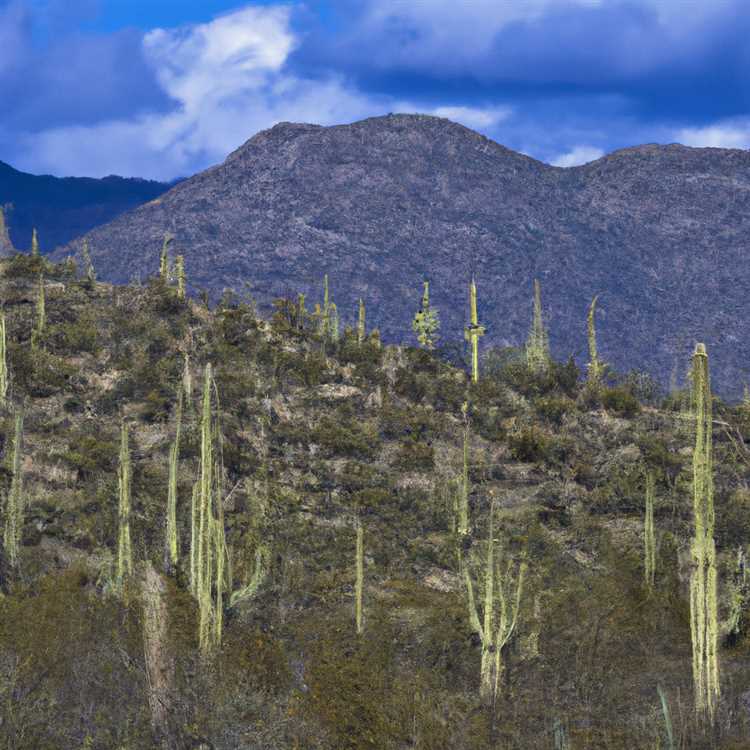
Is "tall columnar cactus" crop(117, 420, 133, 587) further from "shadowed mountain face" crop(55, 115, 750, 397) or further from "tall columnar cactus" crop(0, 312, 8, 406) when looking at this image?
"shadowed mountain face" crop(55, 115, 750, 397)

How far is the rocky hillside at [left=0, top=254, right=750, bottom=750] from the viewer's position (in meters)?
25.8

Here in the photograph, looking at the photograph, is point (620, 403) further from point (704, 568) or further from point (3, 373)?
point (704, 568)

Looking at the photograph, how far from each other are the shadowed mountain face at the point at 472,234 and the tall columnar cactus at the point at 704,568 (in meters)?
83.1

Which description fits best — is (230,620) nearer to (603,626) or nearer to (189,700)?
(189,700)

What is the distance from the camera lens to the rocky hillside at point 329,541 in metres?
25.8

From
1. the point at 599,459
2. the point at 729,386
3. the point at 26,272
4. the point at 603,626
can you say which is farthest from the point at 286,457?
the point at 729,386

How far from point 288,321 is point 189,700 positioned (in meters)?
28.2

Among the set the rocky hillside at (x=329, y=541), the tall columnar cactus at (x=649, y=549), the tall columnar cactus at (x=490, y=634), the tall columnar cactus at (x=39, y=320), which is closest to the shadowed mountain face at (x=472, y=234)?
the rocky hillside at (x=329, y=541)

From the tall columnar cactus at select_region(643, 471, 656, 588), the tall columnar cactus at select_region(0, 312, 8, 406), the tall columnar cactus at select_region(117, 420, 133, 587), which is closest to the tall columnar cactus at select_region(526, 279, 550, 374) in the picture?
the tall columnar cactus at select_region(643, 471, 656, 588)

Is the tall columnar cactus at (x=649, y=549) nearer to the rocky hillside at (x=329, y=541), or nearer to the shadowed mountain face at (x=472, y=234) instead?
the rocky hillside at (x=329, y=541)

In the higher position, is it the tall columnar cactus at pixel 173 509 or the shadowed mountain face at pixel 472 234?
the shadowed mountain face at pixel 472 234

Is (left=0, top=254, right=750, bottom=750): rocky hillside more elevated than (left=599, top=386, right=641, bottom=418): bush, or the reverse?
(left=599, top=386, right=641, bottom=418): bush

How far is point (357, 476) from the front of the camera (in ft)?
133

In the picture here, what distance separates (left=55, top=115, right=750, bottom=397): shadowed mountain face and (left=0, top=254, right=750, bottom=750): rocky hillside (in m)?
63.5
